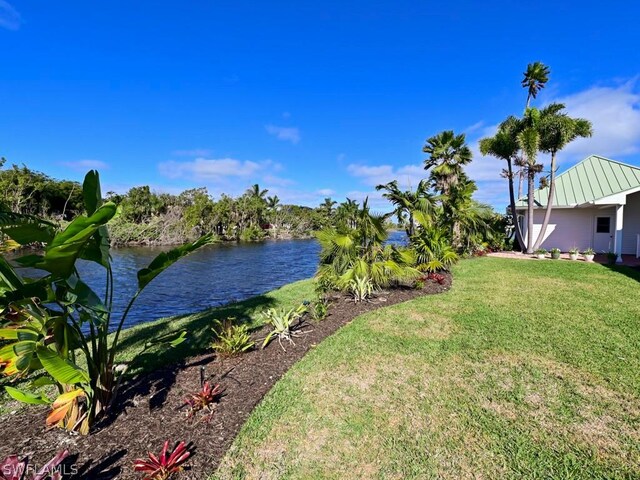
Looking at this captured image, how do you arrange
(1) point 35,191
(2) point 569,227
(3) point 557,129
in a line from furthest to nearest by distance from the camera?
(1) point 35,191 → (2) point 569,227 → (3) point 557,129

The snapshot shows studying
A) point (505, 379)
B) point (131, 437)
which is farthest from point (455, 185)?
point (131, 437)

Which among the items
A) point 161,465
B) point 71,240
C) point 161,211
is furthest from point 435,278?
point 161,211

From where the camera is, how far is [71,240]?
2.11m

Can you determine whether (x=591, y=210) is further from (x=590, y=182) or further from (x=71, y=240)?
(x=71, y=240)

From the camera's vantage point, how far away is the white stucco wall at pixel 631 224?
15.2m

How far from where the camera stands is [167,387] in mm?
3912

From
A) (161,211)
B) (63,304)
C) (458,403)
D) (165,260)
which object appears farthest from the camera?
(161,211)

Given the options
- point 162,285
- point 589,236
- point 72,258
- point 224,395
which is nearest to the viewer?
point 72,258

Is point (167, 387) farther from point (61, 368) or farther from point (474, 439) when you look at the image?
point (474, 439)

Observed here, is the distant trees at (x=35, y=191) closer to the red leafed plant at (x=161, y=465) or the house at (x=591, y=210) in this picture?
the red leafed plant at (x=161, y=465)

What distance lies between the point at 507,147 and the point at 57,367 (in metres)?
18.2

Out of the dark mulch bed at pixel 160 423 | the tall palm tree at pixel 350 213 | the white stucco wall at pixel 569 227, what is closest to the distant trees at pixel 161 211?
the white stucco wall at pixel 569 227

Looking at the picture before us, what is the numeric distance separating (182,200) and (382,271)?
141 feet

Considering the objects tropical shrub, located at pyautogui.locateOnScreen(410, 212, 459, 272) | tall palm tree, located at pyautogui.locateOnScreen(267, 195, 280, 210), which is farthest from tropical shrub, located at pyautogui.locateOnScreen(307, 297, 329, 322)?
tall palm tree, located at pyautogui.locateOnScreen(267, 195, 280, 210)
